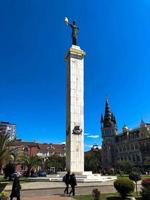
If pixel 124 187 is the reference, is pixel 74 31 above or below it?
above

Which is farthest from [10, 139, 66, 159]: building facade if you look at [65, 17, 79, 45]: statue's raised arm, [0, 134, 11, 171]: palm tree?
[0, 134, 11, 171]: palm tree

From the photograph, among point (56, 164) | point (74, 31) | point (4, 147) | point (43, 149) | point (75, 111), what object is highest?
point (74, 31)

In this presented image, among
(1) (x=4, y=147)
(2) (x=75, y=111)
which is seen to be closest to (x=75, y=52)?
(2) (x=75, y=111)

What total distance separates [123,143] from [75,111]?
10399 cm

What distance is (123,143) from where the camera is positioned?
5423 inches

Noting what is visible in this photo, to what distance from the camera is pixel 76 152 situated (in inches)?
1459

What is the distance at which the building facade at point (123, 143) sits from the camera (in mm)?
120500

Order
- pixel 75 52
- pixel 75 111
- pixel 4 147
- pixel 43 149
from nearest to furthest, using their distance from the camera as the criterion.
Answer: pixel 4 147 < pixel 75 111 < pixel 75 52 < pixel 43 149

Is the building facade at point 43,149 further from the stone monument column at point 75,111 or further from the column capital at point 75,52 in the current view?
the stone monument column at point 75,111

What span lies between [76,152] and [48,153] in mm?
108326

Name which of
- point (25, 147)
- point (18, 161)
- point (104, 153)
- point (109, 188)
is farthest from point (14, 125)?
point (109, 188)

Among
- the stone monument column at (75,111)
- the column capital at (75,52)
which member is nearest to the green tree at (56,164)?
the stone monument column at (75,111)

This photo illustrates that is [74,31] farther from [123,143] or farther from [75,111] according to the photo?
[123,143]

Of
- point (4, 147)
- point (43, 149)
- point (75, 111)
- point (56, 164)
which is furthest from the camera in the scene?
point (43, 149)
